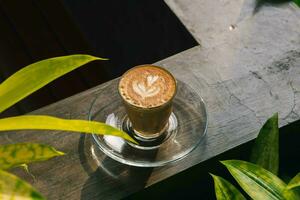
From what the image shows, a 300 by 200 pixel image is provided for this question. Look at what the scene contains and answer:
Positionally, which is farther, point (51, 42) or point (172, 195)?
point (51, 42)

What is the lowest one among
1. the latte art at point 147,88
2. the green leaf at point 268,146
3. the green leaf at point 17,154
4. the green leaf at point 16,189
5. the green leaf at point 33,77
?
the green leaf at point 268,146

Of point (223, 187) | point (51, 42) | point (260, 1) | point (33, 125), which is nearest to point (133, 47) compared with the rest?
point (51, 42)

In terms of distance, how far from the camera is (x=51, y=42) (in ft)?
4.90

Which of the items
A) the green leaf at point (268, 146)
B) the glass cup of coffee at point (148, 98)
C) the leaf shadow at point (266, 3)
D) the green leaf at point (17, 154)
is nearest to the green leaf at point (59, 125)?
the green leaf at point (17, 154)

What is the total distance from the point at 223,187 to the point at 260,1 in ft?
1.83

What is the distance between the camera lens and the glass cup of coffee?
0.87m

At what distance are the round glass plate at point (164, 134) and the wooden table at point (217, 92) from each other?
19mm

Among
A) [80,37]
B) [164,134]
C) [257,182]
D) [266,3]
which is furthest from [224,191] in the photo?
[80,37]

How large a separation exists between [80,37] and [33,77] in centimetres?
84

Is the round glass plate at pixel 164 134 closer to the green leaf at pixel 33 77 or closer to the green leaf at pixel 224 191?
the green leaf at pixel 224 191

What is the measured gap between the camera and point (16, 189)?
21.2 inches

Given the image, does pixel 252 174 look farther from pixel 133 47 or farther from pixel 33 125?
pixel 133 47

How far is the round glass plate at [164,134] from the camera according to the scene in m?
0.91

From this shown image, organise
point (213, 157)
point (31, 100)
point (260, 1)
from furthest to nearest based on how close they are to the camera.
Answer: point (31, 100) → point (260, 1) → point (213, 157)
